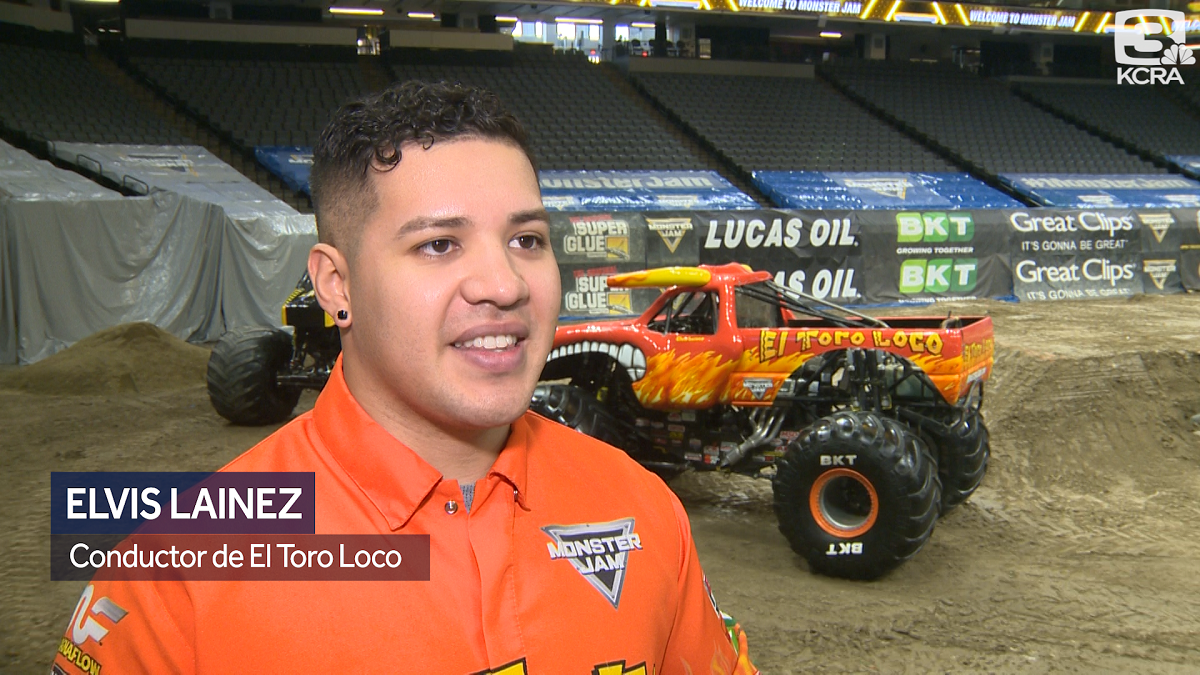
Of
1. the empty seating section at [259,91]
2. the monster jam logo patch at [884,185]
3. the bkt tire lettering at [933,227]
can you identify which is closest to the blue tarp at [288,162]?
the empty seating section at [259,91]

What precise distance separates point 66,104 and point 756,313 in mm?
17886

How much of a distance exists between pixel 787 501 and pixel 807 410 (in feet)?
3.41

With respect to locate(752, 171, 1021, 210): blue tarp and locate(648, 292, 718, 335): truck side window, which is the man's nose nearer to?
locate(648, 292, 718, 335): truck side window

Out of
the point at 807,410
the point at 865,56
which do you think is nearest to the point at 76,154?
the point at 807,410

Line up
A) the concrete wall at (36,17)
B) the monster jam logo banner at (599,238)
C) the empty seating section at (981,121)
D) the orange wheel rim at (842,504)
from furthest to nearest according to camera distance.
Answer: the empty seating section at (981,121) < the concrete wall at (36,17) < the monster jam logo banner at (599,238) < the orange wheel rim at (842,504)

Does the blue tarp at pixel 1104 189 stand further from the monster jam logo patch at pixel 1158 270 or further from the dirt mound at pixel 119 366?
the dirt mound at pixel 119 366

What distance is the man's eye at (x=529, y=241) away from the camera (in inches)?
54.9

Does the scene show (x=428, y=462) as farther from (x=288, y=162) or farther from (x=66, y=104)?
(x=66, y=104)

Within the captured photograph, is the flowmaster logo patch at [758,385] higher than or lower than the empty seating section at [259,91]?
lower

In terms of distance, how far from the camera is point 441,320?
4.26ft

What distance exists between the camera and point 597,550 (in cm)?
142

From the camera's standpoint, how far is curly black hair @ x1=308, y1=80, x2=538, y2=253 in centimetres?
133

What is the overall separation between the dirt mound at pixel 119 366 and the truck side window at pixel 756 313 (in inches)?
306

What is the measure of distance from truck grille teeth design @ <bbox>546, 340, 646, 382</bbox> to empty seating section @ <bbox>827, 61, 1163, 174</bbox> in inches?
879
